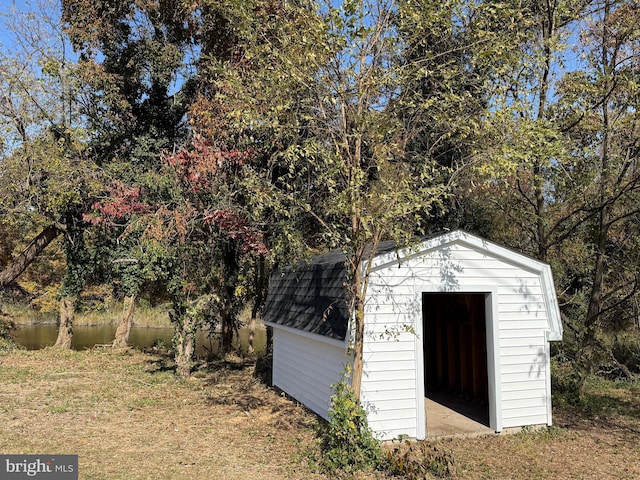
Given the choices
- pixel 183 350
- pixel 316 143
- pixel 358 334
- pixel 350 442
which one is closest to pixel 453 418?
pixel 350 442

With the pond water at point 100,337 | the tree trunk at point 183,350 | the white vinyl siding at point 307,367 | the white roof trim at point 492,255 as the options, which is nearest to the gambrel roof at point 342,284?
the white roof trim at point 492,255

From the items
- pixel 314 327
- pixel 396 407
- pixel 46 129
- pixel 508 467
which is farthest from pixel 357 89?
pixel 46 129

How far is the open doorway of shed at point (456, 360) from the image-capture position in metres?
7.34

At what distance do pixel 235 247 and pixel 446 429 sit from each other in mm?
6354

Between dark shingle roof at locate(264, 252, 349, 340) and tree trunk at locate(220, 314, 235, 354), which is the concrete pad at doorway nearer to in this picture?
dark shingle roof at locate(264, 252, 349, 340)

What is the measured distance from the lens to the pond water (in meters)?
18.7

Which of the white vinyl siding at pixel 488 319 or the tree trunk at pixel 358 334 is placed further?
the white vinyl siding at pixel 488 319

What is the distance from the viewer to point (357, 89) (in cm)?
551

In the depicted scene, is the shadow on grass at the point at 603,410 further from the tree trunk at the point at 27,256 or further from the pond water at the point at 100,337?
the tree trunk at the point at 27,256

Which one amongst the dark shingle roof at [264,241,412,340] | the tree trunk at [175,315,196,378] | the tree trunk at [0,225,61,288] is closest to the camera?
the dark shingle roof at [264,241,412,340]

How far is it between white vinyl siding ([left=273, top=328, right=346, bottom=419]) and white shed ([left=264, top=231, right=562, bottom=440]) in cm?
2

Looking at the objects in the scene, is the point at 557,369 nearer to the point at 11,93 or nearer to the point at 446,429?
the point at 446,429

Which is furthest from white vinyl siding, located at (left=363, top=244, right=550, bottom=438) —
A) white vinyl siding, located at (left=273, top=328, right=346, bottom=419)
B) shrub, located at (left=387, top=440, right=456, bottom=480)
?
shrub, located at (left=387, top=440, right=456, bottom=480)

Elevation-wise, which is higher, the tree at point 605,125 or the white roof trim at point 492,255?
the tree at point 605,125
